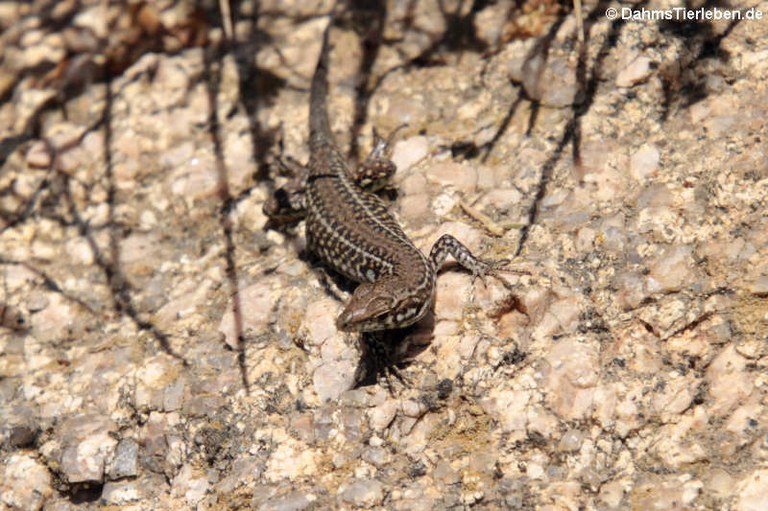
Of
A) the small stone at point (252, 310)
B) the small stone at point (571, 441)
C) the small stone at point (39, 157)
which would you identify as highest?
the small stone at point (571, 441)

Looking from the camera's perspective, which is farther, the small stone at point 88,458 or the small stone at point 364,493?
the small stone at point 88,458

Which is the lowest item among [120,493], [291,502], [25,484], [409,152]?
[25,484]

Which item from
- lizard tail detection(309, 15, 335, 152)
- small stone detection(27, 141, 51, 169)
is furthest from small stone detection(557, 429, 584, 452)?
small stone detection(27, 141, 51, 169)

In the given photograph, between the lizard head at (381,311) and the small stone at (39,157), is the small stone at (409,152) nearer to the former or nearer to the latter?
the lizard head at (381,311)

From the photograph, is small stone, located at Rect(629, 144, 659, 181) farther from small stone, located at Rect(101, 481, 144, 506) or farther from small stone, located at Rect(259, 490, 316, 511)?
small stone, located at Rect(101, 481, 144, 506)

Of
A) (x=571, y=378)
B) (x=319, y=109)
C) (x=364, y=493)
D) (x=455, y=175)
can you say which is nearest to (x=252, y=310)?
(x=364, y=493)

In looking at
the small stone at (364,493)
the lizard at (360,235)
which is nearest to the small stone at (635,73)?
the lizard at (360,235)

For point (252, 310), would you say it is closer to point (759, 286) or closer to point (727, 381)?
point (727, 381)

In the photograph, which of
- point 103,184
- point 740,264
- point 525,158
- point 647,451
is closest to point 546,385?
point 647,451
